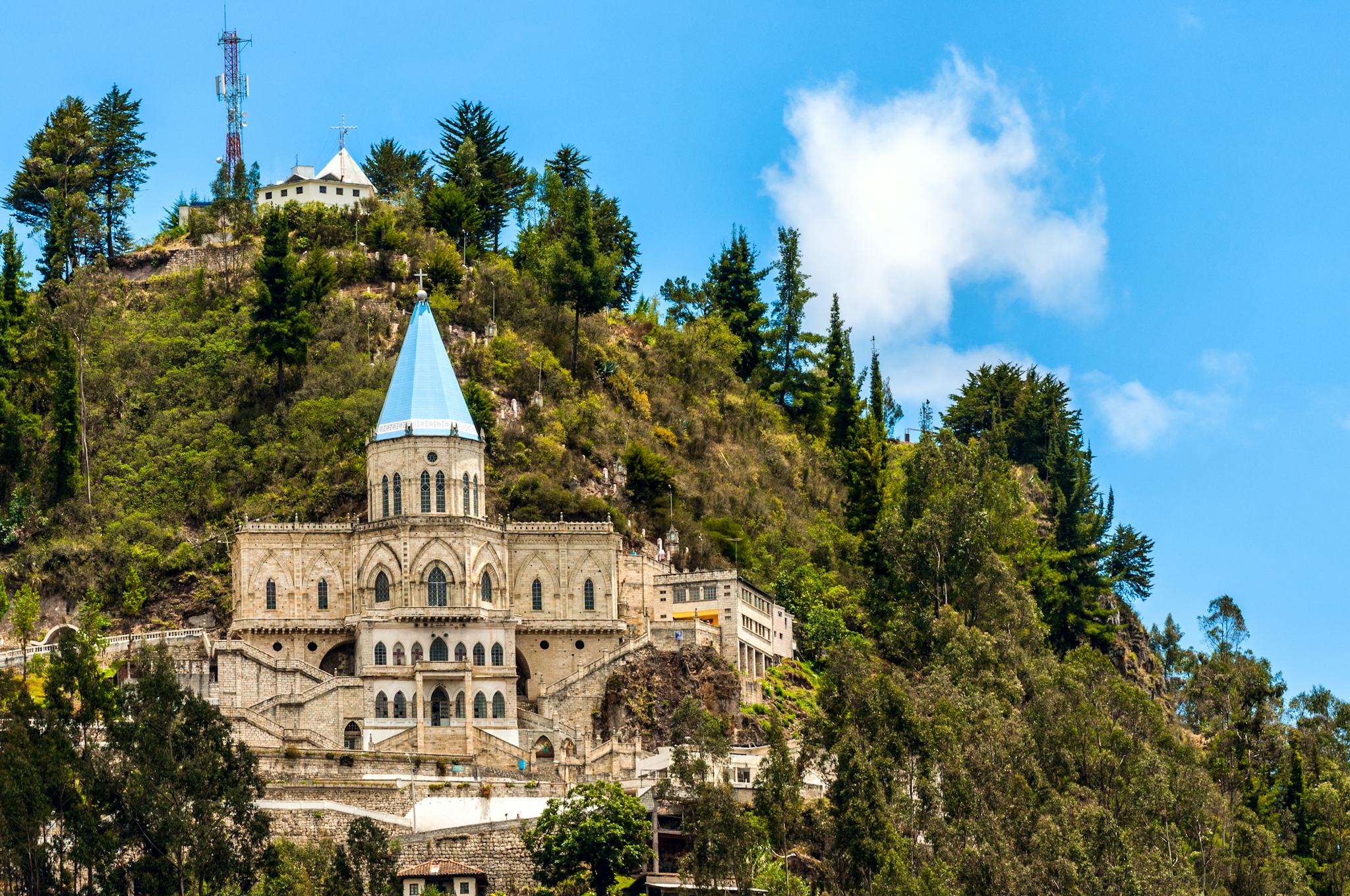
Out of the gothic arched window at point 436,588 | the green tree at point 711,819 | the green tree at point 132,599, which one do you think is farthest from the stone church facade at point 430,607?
the green tree at point 711,819

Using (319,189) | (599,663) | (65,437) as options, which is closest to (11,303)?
(65,437)

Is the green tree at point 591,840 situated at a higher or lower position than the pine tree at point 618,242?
lower

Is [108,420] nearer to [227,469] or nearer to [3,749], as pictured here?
[227,469]

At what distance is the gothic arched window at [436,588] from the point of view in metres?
76.8

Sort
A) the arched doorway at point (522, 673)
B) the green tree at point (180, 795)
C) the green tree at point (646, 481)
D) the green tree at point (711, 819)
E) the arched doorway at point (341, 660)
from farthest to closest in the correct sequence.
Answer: the green tree at point (646, 481)
the arched doorway at point (522, 673)
the arched doorway at point (341, 660)
the green tree at point (711, 819)
the green tree at point (180, 795)

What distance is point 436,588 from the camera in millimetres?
76875

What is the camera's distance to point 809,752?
67.5 metres

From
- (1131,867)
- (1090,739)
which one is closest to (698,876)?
(1131,867)

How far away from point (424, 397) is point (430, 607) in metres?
7.65

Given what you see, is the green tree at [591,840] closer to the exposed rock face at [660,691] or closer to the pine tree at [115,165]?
the exposed rock face at [660,691]

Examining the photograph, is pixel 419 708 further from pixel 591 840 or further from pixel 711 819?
pixel 711 819

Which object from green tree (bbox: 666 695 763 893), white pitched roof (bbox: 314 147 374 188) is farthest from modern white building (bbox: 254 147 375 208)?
green tree (bbox: 666 695 763 893)

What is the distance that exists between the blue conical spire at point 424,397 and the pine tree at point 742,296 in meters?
31.7

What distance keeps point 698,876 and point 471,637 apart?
18.9 m
